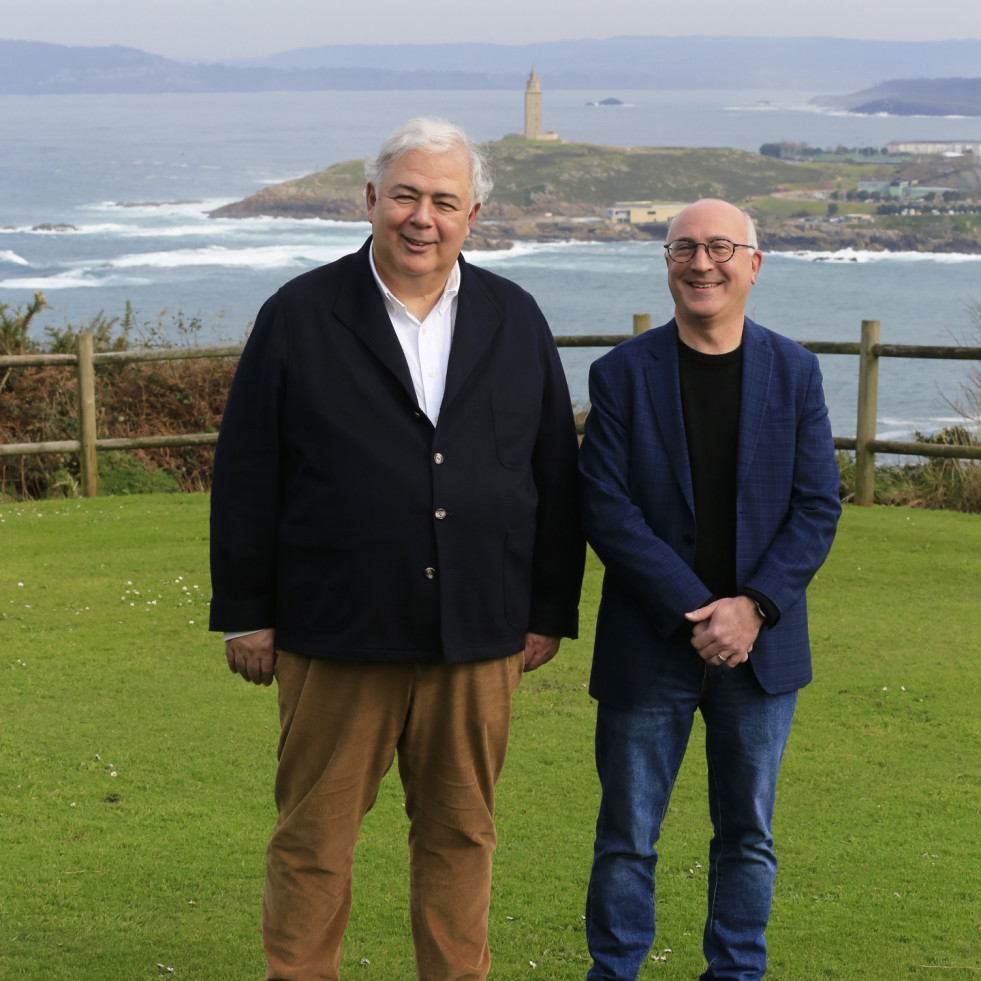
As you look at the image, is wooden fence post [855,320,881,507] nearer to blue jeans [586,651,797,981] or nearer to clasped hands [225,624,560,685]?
blue jeans [586,651,797,981]

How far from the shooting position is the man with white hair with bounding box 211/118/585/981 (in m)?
2.20

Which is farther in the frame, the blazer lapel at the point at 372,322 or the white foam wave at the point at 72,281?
the white foam wave at the point at 72,281

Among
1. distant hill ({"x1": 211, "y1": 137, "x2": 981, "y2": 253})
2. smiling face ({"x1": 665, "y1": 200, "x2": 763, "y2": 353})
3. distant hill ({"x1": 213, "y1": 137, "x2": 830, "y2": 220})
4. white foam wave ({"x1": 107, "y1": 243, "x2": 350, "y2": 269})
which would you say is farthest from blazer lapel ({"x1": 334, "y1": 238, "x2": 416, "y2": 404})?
distant hill ({"x1": 213, "y1": 137, "x2": 830, "y2": 220})

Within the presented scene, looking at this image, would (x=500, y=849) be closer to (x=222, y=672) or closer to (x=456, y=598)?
(x=456, y=598)

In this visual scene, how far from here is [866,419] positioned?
7664 mm

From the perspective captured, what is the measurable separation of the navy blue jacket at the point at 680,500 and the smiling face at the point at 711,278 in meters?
0.06

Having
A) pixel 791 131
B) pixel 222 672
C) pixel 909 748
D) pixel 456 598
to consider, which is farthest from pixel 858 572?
pixel 791 131

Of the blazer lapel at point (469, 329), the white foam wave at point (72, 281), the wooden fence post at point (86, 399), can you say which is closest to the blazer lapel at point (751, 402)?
the blazer lapel at point (469, 329)

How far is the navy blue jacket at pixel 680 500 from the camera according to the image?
228 centimetres

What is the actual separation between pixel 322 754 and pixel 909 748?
7.85 feet

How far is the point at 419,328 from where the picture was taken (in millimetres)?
2289

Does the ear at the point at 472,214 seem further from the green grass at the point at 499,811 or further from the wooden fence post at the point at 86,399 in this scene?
the wooden fence post at the point at 86,399

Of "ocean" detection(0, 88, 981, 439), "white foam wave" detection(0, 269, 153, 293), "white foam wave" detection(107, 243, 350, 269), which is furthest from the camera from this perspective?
"white foam wave" detection(107, 243, 350, 269)

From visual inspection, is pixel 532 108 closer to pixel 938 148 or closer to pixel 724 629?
pixel 938 148
